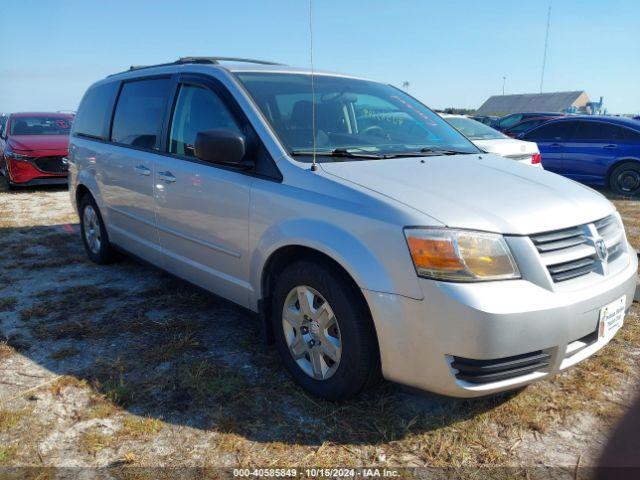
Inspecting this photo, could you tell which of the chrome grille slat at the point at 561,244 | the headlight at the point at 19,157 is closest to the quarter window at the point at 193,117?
the chrome grille slat at the point at 561,244

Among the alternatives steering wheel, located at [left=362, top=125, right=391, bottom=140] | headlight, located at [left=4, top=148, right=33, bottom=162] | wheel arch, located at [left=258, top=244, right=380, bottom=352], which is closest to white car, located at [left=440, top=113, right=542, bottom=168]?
steering wheel, located at [left=362, top=125, right=391, bottom=140]

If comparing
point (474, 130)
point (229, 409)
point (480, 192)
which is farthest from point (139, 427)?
point (474, 130)

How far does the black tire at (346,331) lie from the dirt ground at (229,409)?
0.13 metres

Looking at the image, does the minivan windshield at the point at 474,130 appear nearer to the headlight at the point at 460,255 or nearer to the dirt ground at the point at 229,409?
the dirt ground at the point at 229,409

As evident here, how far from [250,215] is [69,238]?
4554mm

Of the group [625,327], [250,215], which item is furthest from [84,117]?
[625,327]

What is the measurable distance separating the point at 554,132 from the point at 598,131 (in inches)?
31.4

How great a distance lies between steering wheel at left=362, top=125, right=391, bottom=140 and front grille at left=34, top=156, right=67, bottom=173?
8271 mm

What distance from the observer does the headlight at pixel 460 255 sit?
2.25 meters

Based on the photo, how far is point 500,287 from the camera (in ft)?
7.33

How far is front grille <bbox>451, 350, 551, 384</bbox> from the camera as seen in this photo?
2.27 meters

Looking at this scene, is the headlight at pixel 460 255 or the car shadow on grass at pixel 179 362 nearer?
the headlight at pixel 460 255

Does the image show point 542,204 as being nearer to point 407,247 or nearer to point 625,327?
point 407,247

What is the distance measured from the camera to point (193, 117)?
12.0ft
